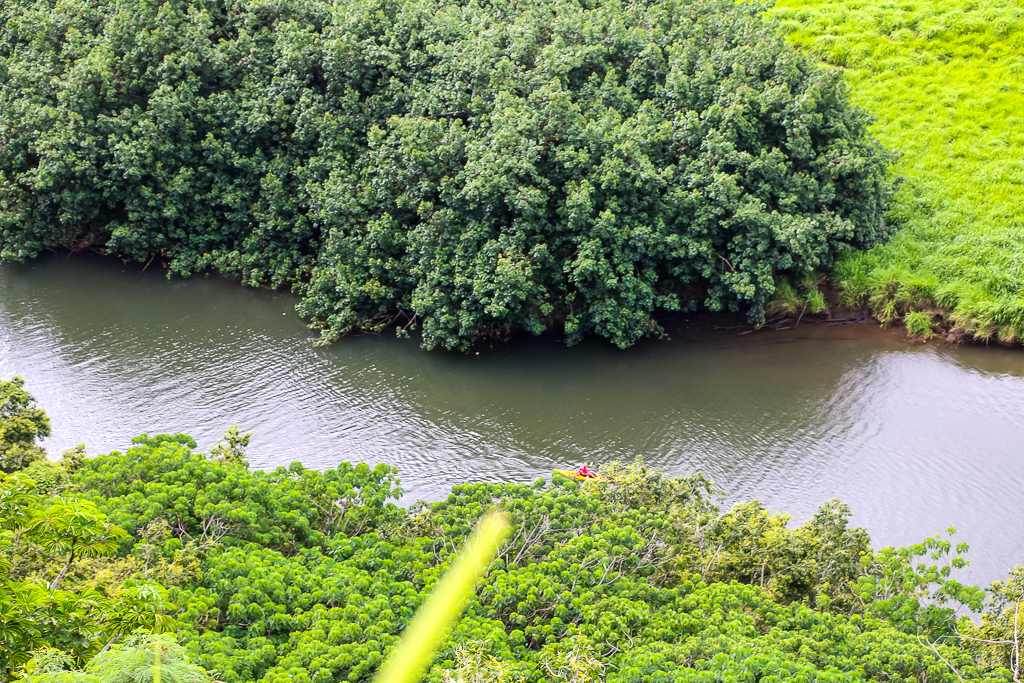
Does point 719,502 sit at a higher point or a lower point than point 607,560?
lower

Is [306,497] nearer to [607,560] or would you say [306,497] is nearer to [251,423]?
[607,560]

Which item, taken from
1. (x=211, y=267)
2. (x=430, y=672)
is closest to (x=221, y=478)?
(x=430, y=672)

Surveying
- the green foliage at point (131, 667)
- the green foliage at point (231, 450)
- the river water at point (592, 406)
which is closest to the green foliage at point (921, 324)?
the river water at point (592, 406)

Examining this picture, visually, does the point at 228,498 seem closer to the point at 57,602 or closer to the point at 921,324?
the point at 57,602

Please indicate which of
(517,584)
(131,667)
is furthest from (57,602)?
(517,584)

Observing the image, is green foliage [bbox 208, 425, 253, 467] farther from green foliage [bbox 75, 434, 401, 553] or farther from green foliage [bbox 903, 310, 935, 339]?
green foliage [bbox 903, 310, 935, 339]
